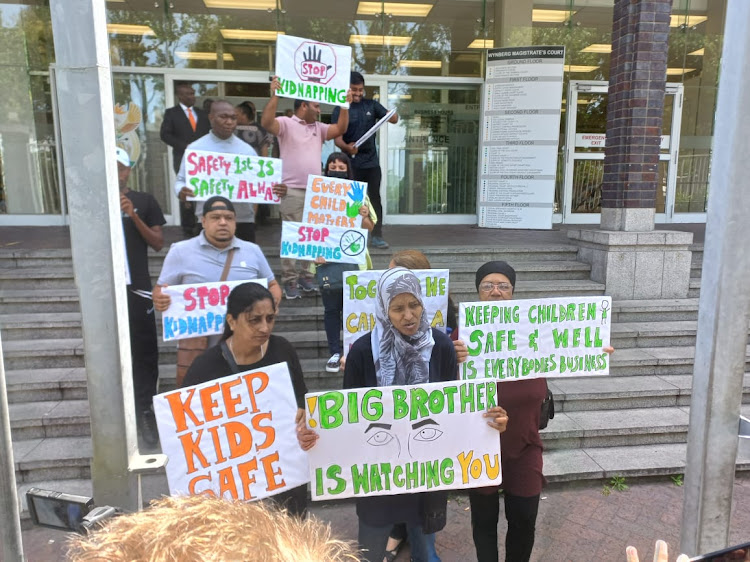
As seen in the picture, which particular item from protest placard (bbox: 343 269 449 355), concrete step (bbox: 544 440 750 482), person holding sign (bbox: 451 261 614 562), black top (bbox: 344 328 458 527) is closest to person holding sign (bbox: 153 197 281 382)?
protest placard (bbox: 343 269 449 355)

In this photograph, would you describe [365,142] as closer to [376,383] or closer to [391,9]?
[376,383]

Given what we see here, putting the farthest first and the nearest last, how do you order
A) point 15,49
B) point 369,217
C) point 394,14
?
point 394,14 → point 15,49 → point 369,217

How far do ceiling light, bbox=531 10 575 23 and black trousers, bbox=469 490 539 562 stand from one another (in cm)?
1018

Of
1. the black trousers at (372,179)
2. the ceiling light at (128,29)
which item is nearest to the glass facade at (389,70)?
the ceiling light at (128,29)

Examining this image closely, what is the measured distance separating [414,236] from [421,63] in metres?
3.91

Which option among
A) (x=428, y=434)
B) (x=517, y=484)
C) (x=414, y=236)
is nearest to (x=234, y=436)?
(x=428, y=434)

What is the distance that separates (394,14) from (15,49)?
6695 millimetres

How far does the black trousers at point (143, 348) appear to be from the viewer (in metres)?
4.12

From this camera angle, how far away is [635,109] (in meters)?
6.33

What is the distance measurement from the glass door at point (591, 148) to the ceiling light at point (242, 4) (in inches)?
237

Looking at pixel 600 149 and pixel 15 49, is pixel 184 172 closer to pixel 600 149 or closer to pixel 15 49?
pixel 15 49

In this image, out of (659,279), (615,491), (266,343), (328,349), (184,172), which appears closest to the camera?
(266,343)

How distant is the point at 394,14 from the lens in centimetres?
1020

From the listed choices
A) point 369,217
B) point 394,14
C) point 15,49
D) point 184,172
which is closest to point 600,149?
point 394,14
